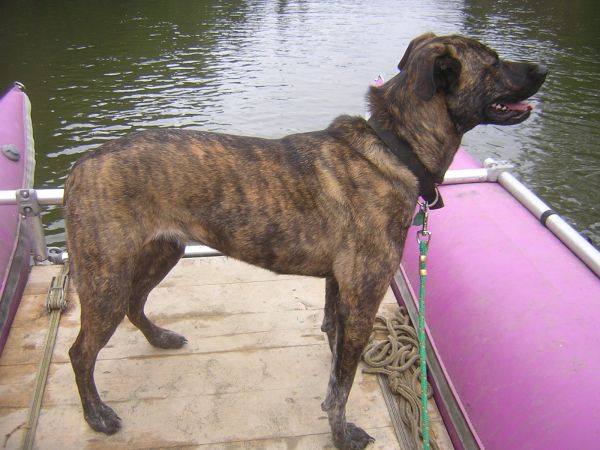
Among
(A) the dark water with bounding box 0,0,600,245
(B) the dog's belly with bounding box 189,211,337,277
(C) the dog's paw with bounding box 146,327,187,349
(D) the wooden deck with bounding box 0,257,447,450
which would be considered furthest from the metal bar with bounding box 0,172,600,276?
(A) the dark water with bounding box 0,0,600,245

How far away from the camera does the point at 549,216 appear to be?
357 centimetres

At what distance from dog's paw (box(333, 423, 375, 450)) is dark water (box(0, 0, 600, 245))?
5.23 m

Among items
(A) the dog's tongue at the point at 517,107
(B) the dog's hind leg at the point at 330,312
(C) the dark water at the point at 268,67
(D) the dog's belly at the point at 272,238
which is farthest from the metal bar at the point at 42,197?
(C) the dark water at the point at 268,67

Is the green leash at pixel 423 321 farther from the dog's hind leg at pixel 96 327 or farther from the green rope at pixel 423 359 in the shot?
the dog's hind leg at pixel 96 327

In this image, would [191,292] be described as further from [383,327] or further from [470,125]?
[470,125]

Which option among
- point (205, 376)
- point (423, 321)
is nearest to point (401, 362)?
point (423, 321)

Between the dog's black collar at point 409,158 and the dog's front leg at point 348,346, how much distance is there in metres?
0.52

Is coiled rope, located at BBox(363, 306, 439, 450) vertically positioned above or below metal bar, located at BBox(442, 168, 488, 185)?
below

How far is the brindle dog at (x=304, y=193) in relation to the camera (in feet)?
8.64

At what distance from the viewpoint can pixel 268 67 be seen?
13.7 meters

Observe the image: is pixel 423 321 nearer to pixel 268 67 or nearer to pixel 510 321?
pixel 510 321

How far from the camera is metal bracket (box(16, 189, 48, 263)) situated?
3860 millimetres

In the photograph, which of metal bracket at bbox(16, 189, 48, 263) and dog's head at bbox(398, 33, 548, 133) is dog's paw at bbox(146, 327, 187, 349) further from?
dog's head at bbox(398, 33, 548, 133)

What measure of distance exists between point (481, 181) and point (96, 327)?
9.94 feet
